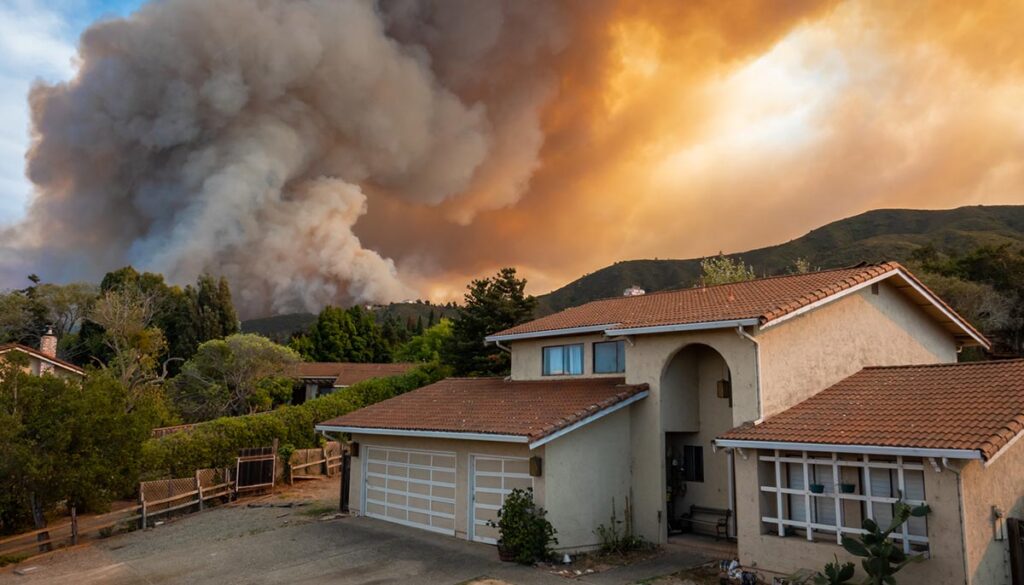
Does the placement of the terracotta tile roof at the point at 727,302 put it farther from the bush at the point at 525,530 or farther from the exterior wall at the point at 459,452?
the bush at the point at 525,530

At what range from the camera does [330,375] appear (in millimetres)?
54031

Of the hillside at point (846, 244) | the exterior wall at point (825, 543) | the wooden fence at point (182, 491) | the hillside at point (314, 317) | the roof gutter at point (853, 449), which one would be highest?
the hillside at point (846, 244)

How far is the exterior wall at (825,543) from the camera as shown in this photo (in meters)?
10.1

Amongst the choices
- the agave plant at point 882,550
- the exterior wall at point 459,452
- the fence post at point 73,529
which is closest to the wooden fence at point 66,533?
the fence post at point 73,529

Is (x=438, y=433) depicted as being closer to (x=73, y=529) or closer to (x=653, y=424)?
(x=653, y=424)

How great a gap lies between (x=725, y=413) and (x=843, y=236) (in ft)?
387

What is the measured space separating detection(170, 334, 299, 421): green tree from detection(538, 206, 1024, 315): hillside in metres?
52.6

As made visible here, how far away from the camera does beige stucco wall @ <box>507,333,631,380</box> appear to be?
18.3 m

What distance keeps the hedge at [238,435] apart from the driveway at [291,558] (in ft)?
11.8

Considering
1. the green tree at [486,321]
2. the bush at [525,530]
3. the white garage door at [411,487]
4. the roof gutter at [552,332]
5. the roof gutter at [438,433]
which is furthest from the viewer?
the green tree at [486,321]

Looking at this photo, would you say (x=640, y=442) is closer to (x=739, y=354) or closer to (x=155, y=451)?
(x=739, y=354)

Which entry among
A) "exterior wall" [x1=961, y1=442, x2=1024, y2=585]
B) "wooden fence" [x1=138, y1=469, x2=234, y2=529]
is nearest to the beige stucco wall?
"exterior wall" [x1=961, y1=442, x2=1024, y2=585]

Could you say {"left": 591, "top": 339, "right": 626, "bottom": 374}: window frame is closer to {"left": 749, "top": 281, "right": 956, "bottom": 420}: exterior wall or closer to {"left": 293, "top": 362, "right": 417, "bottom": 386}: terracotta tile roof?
{"left": 749, "top": 281, "right": 956, "bottom": 420}: exterior wall

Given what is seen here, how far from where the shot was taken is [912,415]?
37.7 feet
